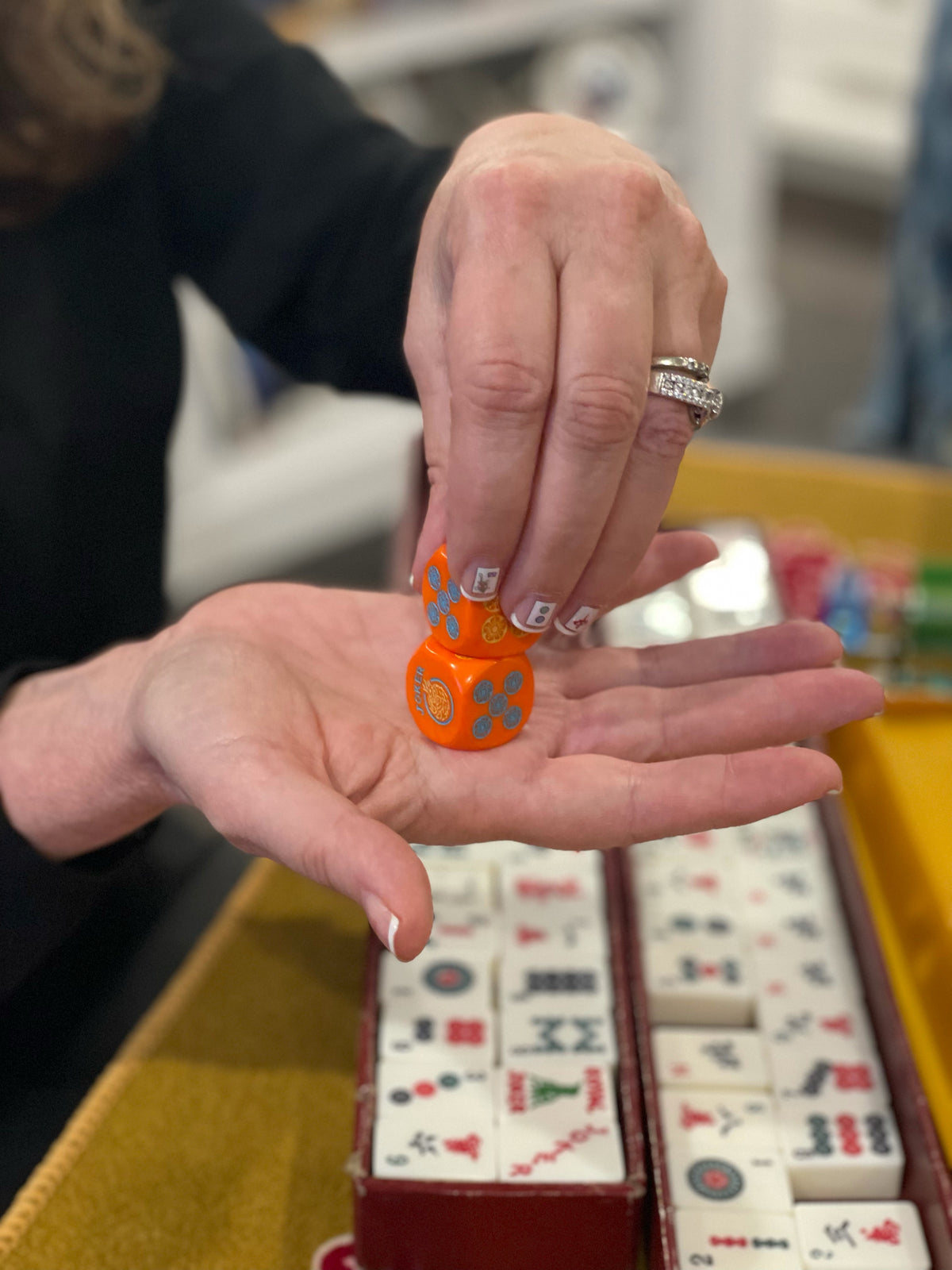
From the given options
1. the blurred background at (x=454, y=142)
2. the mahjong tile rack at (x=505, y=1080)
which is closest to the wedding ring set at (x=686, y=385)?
the mahjong tile rack at (x=505, y=1080)

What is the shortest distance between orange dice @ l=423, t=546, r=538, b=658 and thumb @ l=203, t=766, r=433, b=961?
164 mm

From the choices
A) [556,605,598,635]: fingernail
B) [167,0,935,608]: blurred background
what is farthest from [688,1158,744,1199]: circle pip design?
[167,0,935,608]: blurred background

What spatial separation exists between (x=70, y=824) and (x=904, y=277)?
5.54ft

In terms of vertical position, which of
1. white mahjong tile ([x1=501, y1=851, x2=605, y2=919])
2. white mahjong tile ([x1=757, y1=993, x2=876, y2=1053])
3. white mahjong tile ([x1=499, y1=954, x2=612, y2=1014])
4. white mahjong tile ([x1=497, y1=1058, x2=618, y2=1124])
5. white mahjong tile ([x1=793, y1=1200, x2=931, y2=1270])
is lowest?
white mahjong tile ([x1=793, y1=1200, x2=931, y2=1270])

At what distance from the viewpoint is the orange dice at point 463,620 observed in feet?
2.40

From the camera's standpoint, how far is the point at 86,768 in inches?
29.8

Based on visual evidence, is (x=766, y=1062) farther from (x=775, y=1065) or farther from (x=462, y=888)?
(x=462, y=888)

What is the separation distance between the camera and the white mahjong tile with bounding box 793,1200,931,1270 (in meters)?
0.69

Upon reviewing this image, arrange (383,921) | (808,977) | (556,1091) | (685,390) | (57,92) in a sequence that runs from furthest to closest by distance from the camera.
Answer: (57,92), (808,977), (556,1091), (685,390), (383,921)

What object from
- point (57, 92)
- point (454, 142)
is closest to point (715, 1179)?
point (57, 92)

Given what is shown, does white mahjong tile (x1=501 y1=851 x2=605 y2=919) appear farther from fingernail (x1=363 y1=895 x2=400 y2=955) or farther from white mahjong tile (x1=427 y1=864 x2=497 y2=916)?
fingernail (x1=363 y1=895 x2=400 y2=955)

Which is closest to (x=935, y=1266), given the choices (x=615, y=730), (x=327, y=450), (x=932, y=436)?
(x=615, y=730)

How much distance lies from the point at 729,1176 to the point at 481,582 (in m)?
0.40

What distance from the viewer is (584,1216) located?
684 mm
